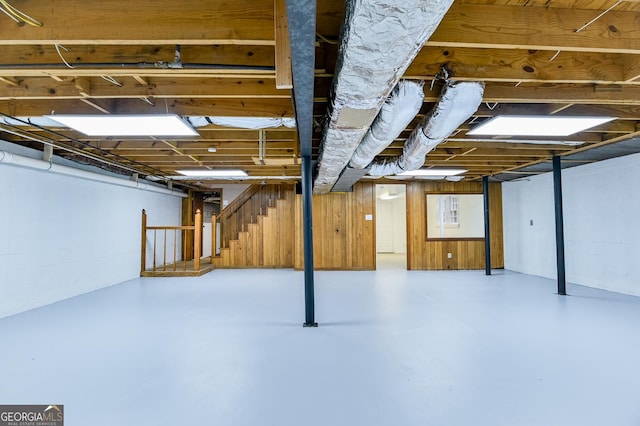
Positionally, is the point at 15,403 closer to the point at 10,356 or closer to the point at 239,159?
the point at 10,356

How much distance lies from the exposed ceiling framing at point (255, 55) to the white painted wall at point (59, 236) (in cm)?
108

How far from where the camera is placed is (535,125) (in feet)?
10.2

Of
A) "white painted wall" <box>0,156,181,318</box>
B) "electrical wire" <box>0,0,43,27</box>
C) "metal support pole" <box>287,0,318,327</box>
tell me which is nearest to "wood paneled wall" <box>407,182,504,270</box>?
"metal support pole" <box>287,0,318,327</box>

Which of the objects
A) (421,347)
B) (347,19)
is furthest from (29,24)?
(421,347)

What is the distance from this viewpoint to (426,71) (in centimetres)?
206

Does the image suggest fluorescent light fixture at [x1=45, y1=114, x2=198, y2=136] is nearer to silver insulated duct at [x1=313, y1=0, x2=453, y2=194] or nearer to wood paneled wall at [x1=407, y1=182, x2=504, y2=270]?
silver insulated duct at [x1=313, y1=0, x2=453, y2=194]

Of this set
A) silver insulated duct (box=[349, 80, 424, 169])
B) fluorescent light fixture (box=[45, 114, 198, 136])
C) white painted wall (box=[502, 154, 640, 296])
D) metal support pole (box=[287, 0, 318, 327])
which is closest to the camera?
metal support pole (box=[287, 0, 318, 327])

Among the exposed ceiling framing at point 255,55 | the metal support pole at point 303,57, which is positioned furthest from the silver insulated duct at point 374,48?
the exposed ceiling framing at point 255,55

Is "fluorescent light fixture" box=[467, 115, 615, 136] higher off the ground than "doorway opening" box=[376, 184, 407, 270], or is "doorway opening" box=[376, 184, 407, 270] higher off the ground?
"fluorescent light fixture" box=[467, 115, 615, 136]

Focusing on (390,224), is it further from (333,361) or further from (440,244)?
(333,361)

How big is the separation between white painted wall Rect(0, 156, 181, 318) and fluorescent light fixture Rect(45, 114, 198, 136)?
5.00ft

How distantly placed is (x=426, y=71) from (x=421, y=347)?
208 cm

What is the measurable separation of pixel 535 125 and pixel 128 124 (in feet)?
12.3

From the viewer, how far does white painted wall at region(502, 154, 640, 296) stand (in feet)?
15.1
